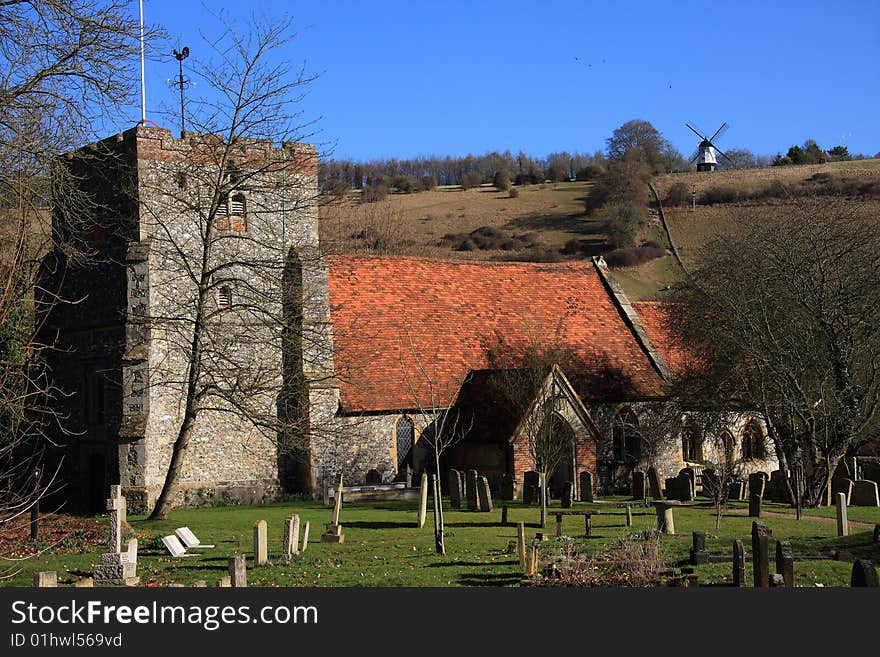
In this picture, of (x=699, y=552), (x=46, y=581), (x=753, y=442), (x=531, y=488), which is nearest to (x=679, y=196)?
(x=753, y=442)

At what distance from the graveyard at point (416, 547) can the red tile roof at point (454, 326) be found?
5.92 m

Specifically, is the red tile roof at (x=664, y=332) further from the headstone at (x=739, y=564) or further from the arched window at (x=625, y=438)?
the headstone at (x=739, y=564)

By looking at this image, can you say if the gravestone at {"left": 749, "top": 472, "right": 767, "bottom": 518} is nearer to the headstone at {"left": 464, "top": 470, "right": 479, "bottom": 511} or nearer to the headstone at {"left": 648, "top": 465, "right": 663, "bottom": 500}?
the headstone at {"left": 648, "top": 465, "right": 663, "bottom": 500}

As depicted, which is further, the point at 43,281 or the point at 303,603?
the point at 43,281

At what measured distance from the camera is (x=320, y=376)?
34.3m

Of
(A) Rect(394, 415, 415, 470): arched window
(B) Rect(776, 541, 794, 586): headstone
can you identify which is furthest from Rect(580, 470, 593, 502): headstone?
(B) Rect(776, 541, 794, 586): headstone

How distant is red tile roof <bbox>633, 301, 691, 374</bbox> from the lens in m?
41.7

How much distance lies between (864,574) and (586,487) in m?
19.7

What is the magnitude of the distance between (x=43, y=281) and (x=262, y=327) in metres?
8.60

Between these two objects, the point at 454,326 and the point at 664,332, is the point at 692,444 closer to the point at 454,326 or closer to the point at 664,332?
the point at 664,332

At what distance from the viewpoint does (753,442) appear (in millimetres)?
41438

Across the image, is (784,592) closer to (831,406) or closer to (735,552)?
(735,552)

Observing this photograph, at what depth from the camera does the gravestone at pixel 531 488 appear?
3266 centimetres

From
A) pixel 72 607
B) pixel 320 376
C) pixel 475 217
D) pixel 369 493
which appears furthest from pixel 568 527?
pixel 475 217
